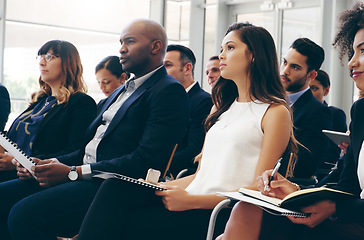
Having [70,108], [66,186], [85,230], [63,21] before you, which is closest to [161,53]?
[70,108]

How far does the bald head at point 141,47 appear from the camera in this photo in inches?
106

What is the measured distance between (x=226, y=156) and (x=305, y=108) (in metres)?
1.13

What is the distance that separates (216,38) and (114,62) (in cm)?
349

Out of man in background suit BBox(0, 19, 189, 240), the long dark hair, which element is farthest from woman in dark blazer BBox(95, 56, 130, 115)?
the long dark hair

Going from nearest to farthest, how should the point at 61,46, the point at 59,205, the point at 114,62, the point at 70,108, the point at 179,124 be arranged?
the point at 59,205
the point at 179,124
the point at 70,108
the point at 61,46
the point at 114,62

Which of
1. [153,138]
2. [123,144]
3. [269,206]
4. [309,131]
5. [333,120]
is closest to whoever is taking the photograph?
[269,206]

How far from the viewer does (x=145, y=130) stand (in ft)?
8.10

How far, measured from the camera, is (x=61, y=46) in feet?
10.5

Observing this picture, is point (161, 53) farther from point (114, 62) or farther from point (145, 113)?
point (114, 62)

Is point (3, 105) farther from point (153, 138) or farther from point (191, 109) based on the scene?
point (153, 138)

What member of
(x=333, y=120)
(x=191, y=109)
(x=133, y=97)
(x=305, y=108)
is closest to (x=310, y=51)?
(x=305, y=108)

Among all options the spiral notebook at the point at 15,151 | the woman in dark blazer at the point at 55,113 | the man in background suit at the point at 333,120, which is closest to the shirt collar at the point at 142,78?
the woman in dark blazer at the point at 55,113

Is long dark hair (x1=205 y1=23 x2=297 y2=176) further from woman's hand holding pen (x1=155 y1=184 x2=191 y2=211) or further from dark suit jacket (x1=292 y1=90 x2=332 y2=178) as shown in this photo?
dark suit jacket (x1=292 y1=90 x2=332 y2=178)

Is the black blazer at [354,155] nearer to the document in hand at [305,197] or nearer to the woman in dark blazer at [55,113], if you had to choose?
the document in hand at [305,197]
